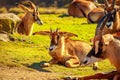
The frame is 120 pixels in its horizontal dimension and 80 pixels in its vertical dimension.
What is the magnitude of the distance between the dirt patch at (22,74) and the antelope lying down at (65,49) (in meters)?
0.92

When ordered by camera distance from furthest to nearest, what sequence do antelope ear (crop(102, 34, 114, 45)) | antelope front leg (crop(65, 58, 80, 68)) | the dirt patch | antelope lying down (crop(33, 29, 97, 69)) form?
antelope lying down (crop(33, 29, 97, 69)) < antelope front leg (crop(65, 58, 80, 68)) < the dirt patch < antelope ear (crop(102, 34, 114, 45))

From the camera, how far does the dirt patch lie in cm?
1032

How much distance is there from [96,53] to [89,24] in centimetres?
1161

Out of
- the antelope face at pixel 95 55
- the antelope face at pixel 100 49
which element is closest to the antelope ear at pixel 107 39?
the antelope face at pixel 100 49

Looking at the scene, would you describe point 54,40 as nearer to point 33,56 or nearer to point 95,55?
point 33,56

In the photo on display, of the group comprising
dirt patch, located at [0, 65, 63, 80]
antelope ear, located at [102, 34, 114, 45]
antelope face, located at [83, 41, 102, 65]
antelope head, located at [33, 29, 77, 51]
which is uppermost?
antelope ear, located at [102, 34, 114, 45]

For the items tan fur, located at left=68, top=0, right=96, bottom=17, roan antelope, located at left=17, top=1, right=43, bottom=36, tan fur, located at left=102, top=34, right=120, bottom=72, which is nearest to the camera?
tan fur, located at left=102, top=34, right=120, bottom=72

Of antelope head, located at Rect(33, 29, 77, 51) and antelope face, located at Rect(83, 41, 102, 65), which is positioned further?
antelope head, located at Rect(33, 29, 77, 51)

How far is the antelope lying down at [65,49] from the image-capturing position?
12312mm

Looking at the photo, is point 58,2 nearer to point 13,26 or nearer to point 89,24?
point 89,24

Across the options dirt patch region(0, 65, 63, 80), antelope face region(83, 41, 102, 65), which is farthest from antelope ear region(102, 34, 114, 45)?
dirt patch region(0, 65, 63, 80)

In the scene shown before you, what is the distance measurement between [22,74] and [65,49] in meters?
2.52

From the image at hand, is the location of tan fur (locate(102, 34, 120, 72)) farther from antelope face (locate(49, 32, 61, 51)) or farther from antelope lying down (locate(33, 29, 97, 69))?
antelope face (locate(49, 32, 61, 51))

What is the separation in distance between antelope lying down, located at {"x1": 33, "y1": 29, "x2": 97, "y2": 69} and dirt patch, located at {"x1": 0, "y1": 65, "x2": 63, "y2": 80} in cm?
92
